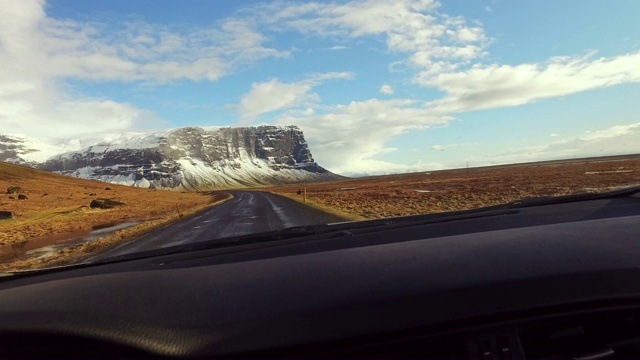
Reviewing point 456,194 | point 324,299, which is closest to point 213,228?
point 324,299

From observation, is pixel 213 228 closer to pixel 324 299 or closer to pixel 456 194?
pixel 324 299

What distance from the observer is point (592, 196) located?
5113 millimetres

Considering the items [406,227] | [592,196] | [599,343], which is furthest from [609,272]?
[592,196]

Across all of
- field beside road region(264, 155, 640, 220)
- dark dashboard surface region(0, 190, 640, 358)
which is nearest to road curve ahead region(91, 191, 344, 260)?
field beside road region(264, 155, 640, 220)

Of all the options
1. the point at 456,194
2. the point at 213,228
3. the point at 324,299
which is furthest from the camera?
the point at 456,194

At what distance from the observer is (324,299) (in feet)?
6.20

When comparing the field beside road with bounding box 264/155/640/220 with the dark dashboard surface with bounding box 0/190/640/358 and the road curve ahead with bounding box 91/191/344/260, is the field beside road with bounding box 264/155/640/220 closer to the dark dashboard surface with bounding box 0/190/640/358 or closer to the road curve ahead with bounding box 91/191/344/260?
the road curve ahead with bounding box 91/191/344/260

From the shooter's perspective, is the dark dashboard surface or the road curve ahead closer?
the dark dashboard surface

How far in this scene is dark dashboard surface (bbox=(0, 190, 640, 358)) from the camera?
165 centimetres

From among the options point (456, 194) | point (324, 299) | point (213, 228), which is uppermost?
point (324, 299)

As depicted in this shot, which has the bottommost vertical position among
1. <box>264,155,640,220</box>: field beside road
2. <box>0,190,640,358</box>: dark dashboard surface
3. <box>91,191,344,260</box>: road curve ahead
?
<box>264,155,640,220</box>: field beside road

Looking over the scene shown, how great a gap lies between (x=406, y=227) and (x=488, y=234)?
3.79 ft

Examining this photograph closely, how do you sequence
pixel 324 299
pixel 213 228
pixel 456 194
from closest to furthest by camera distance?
pixel 324 299 → pixel 213 228 → pixel 456 194

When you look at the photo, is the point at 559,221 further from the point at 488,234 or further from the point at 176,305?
Result: the point at 176,305
